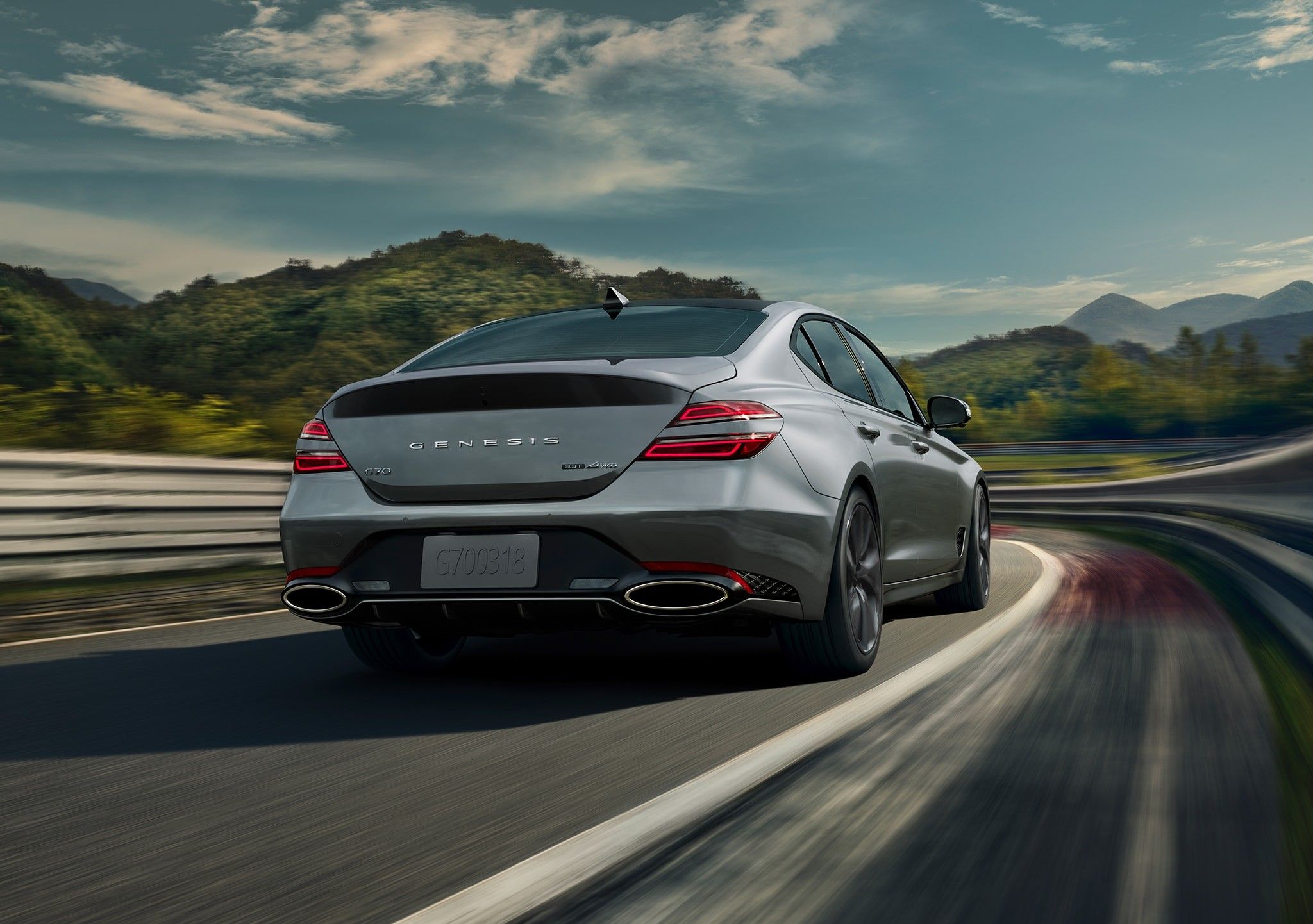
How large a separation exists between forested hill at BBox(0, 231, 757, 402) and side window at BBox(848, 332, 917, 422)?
20826 mm

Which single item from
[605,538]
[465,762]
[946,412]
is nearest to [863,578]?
[605,538]

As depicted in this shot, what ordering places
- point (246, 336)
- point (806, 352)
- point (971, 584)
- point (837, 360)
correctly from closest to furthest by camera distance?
point (806, 352)
point (837, 360)
point (971, 584)
point (246, 336)

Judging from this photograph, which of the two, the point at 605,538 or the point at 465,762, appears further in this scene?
the point at 605,538

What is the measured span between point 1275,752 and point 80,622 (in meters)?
6.13

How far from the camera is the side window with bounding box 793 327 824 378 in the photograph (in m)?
5.55

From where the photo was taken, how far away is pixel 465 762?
3852 millimetres

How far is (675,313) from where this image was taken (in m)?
5.55

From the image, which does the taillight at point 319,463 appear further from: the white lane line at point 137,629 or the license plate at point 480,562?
the white lane line at point 137,629

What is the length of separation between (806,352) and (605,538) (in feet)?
5.28

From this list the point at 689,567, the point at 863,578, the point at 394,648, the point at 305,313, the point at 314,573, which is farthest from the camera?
the point at 305,313

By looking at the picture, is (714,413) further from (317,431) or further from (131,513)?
(131,513)

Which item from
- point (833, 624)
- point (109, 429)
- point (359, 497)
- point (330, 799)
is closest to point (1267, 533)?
point (833, 624)

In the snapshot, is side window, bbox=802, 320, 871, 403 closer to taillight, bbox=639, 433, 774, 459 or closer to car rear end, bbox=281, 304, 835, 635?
car rear end, bbox=281, 304, 835, 635

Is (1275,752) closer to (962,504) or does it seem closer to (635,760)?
(635,760)
